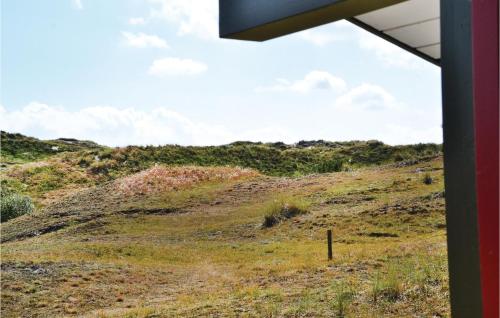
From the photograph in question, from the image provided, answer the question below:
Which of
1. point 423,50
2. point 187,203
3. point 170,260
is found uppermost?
point 423,50

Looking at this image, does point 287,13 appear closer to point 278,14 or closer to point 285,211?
point 278,14

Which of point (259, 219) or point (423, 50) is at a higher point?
point (423, 50)

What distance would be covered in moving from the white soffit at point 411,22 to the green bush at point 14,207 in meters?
11.6

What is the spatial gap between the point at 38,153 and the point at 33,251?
976 cm

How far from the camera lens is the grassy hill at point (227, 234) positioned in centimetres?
601

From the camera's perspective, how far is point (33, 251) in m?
10.3

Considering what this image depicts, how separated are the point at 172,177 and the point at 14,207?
363cm

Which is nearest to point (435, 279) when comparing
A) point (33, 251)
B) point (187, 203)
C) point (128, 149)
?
point (33, 251)

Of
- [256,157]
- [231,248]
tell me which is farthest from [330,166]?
[231,248]

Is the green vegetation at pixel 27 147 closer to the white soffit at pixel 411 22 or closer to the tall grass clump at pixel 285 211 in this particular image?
the tall grass clump at pixel 285 211

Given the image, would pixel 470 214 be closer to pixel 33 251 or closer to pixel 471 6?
pixel 471 6

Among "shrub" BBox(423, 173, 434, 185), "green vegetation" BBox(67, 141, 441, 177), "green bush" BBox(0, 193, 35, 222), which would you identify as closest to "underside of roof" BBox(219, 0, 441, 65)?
"shrub" BBox(423, 173, 434, 185)

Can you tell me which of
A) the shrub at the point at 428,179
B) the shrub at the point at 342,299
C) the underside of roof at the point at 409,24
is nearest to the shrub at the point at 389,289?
the shrub at the point at 342,299

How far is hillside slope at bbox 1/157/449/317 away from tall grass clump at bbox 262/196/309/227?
158 millimetres
